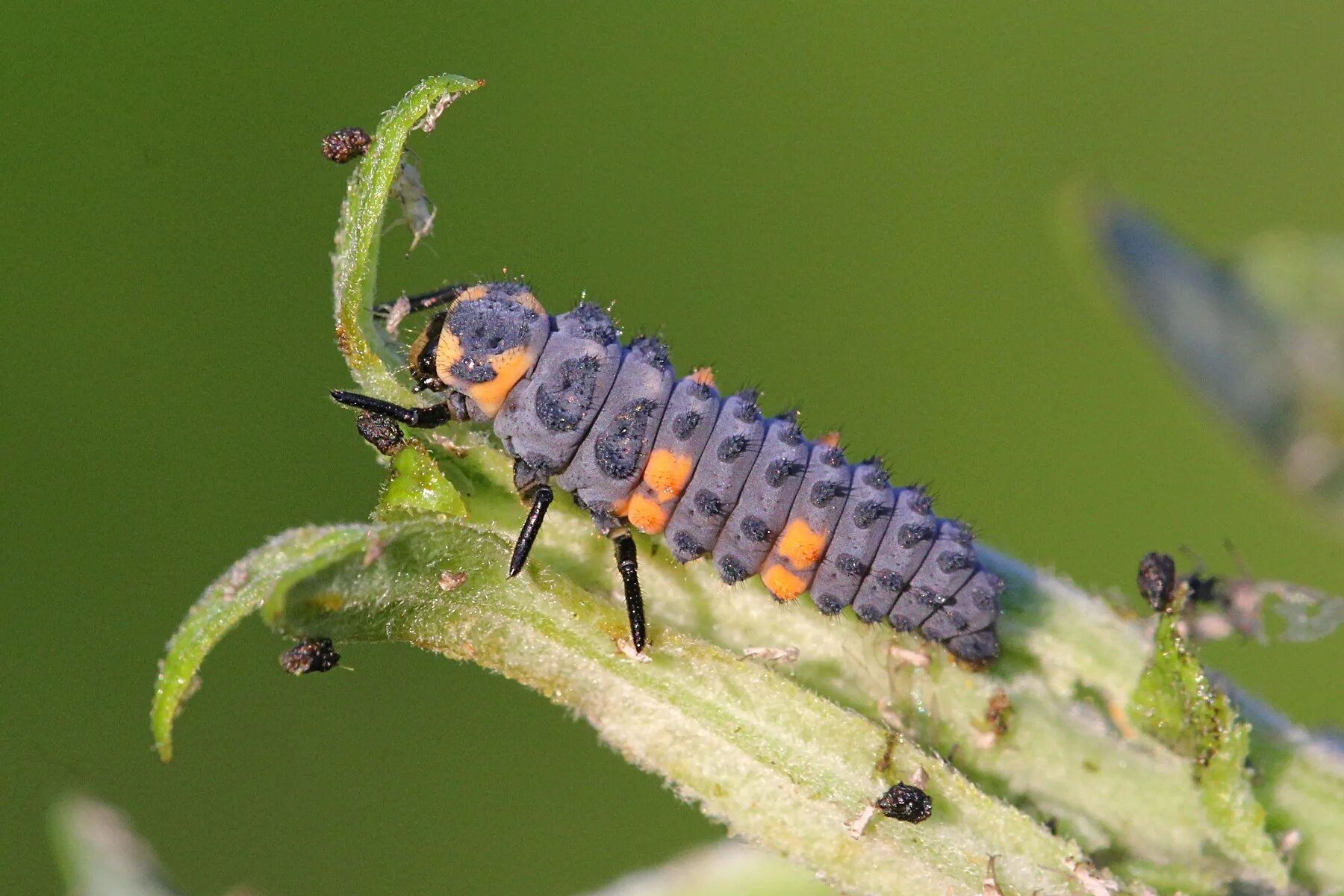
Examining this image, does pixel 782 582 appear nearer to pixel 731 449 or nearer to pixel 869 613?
pixel 869 613

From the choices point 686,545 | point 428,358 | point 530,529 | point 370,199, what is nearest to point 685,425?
point 686,545

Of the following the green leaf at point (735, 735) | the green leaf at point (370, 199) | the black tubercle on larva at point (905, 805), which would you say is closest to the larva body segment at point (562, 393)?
the green leaf at point (735, 735)

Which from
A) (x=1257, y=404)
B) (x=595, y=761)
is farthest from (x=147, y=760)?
(x=1257, y=404)

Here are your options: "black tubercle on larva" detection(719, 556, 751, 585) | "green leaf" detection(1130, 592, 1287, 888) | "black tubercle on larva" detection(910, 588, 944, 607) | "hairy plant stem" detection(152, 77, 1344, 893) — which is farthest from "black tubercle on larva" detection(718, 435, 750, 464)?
"green leaf" detection(1130, 592, 1287, 888)

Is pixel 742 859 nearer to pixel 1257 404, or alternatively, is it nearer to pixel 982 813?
pixel 982 813

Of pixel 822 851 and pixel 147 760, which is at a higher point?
pixel 822 851
